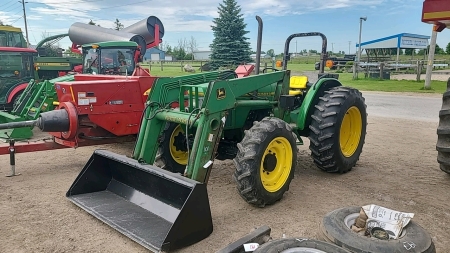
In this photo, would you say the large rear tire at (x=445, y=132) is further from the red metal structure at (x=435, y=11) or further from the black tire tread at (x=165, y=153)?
the black tire tread at (x=165, y=153)

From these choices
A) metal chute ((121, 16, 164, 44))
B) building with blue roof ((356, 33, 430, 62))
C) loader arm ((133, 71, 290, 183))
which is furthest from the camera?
building with blue roof ((356, 33, 430, 62))

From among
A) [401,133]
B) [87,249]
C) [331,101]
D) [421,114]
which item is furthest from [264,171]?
[421,114]

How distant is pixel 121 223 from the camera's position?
12.1ft

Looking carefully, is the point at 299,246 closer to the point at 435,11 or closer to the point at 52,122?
the point at 435,11

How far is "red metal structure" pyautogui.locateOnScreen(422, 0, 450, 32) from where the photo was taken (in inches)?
144

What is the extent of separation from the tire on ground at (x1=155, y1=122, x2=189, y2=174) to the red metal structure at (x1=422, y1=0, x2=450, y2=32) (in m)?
3.21

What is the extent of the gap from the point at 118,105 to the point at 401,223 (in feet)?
15.0

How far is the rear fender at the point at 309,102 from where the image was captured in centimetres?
520

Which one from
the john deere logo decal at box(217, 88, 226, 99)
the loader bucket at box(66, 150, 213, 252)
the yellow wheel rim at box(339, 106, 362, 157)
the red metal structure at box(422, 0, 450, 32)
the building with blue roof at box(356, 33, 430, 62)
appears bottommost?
the loader bucket at box(66, 150, 213, 252)

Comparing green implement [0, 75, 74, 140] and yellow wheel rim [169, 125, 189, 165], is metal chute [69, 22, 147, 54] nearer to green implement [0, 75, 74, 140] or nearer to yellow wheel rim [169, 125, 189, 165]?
green implement [0, 75, 74, 140]

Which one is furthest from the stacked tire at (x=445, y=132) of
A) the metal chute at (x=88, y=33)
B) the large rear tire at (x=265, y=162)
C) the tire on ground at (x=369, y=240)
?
the metal chute at (x=88, y=33)

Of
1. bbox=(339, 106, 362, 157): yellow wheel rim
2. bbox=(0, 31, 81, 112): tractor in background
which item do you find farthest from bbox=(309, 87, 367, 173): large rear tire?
bbox=(0, 31, 81, 112): tractor in background

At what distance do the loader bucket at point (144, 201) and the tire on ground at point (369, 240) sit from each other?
1.11 metres

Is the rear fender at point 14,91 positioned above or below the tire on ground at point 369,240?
above
